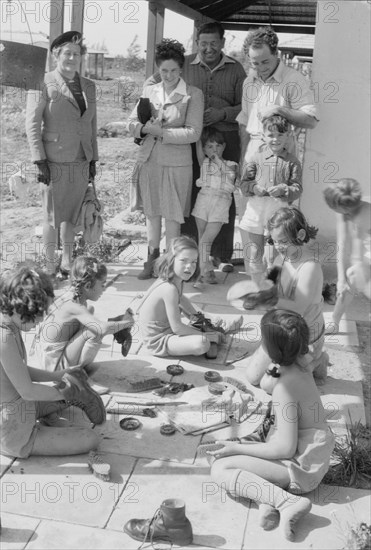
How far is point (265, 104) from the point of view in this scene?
5895mm

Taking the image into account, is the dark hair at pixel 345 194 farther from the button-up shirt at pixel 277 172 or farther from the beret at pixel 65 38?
the beret at pixel 65 38

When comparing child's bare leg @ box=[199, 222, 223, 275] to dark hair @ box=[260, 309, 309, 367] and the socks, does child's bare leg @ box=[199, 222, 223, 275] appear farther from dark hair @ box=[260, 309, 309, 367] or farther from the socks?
the socks

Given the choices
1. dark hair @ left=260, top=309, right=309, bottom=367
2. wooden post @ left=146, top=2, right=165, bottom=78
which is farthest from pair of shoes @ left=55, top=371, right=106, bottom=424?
wooden post @ left=146, top=2, right=165, bottom=78

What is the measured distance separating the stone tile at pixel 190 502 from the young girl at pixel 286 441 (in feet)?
0.31

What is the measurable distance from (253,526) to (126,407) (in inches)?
50.4

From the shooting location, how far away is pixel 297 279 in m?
4.58

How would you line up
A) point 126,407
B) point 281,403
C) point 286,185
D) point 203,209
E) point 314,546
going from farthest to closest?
point 203,209, point 286,185, point 126,407, point 281,403, point 314,546

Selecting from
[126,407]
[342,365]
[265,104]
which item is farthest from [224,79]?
[126,407]

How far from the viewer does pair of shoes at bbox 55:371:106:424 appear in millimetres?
3818

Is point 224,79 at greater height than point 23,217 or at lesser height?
greater

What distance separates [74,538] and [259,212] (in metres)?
3.32

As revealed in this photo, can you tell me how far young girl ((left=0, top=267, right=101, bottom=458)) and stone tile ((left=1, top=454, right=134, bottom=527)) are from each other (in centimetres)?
8

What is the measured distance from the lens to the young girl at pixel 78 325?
14.4 ft

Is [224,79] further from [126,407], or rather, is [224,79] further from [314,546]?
[314,546]
